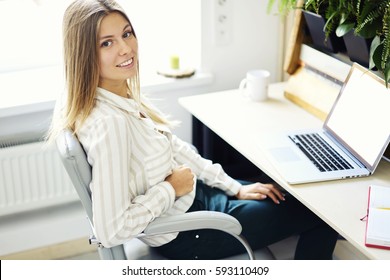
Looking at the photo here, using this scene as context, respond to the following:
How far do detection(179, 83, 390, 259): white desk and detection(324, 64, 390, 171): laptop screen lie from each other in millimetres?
70

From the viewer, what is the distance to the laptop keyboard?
1.64 meters

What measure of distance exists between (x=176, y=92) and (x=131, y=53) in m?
0.76

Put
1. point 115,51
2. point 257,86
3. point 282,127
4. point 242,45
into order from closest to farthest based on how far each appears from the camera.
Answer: point 115,51
point 282,127
point 257,86
point 242,45

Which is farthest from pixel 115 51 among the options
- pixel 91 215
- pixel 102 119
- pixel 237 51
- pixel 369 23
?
pixel 237 51

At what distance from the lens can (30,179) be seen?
2150 millimetres

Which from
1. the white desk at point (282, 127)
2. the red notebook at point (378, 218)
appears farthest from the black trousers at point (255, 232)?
the red notebook at point (378, 218)

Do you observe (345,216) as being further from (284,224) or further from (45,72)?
(45,72)

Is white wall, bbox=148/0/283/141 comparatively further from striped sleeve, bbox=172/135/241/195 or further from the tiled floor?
the tiled floor

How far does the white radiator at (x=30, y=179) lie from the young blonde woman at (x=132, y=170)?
59cm

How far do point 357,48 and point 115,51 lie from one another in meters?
0.72

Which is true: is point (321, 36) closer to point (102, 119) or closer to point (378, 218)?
point (378, 218)

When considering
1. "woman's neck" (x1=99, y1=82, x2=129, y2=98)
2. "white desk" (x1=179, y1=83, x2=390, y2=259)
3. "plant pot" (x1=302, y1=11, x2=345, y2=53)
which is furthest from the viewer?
"plant pot" (x1=302, y1=11, x2=345, y2=53)

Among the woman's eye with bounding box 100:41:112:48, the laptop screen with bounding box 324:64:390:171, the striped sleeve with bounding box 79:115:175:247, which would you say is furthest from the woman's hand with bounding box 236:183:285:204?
the woman's eye with bounding box 100:41:112:48
